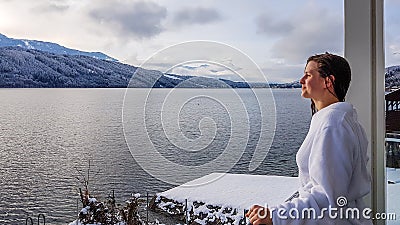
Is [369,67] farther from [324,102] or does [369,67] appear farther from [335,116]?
[335,116]

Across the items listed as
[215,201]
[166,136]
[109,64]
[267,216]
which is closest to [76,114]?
[109,64]

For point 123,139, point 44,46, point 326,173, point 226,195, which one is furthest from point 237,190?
point 44,46

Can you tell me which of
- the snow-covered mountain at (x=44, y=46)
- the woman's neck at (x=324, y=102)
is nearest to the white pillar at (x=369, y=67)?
the woman's neck at (x=324, y=102)

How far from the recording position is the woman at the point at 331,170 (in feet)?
4.33

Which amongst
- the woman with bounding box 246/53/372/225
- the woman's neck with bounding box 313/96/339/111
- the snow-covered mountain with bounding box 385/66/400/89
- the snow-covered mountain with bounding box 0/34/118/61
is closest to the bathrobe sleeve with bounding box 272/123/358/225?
the woman with bounding box 246/53/372/225

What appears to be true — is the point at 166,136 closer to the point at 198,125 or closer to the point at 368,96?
the point at 198,125

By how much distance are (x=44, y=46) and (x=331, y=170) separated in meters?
1.08

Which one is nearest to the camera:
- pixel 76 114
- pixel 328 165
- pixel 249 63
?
pixel 328 165

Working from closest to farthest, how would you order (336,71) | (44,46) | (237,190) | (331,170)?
(331,170), (336,71), (44,46), (237,190)

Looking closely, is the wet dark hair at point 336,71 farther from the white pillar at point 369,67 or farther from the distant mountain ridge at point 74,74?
the distant mountain ridge at point 74,74

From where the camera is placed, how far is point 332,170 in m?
1.32

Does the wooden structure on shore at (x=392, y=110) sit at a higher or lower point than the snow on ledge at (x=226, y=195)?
higher

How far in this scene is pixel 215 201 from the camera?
1.85 meters

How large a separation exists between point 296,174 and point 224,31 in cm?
60
